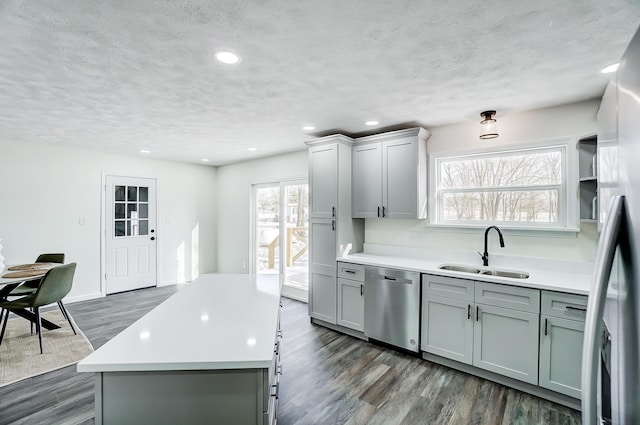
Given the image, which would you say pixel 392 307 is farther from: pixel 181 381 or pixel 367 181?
pixel 181 381

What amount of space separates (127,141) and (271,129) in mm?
2171

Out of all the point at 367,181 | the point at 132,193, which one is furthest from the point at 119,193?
the point at 367,181

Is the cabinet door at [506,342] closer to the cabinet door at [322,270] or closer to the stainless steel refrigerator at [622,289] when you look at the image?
the cabinet door at [322,270]

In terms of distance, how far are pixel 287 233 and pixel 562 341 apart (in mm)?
3782

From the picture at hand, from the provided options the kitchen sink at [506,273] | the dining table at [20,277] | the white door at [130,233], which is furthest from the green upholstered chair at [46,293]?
the kitchen sink at [506,273]

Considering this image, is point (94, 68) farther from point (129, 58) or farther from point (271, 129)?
point (271, 129)

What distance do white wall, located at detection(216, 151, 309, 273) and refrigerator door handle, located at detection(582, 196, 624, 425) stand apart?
4.51 meters

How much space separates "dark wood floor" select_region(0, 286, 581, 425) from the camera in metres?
2.13

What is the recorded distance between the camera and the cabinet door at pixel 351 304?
3.41m

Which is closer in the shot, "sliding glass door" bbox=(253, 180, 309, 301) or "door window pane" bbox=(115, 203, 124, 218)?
"sliding glass door" bbox=(253, 180, 309, 301)

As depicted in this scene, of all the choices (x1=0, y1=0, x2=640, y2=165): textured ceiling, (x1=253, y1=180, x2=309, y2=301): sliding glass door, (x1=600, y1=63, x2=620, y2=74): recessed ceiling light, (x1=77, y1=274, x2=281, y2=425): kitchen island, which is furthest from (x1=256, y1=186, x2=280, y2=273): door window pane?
(x1=600, y1=63, x2=620, y2=74): recessed ceiling light

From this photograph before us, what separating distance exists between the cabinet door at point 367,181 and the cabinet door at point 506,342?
1.56 m

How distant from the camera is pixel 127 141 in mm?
4160

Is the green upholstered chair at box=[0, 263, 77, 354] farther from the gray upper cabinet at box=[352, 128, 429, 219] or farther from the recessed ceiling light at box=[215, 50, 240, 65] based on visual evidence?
the gray upper cabinet at box=[352, 128, 429, 219]
